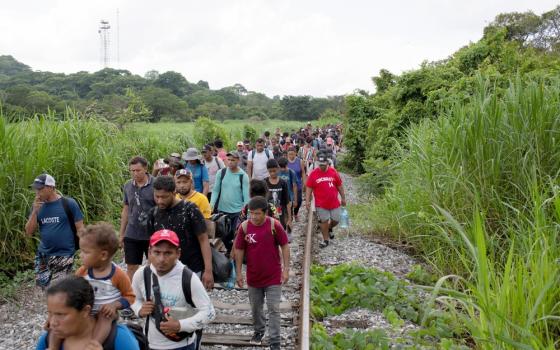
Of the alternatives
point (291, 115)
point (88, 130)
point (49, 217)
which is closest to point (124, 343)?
point (49, 217)

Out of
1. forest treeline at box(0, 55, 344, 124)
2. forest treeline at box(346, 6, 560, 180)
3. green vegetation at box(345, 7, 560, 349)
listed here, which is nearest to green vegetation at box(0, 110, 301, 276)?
forest treeline at box(0, 55, 344, 124)

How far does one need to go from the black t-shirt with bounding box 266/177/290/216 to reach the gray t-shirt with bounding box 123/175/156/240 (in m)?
2.30

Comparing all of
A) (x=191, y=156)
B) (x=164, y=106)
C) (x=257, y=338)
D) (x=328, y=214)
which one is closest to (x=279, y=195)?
(x=191, y=156)

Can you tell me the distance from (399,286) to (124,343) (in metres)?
4.40

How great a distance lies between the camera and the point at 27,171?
677 cm

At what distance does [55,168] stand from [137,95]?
15.9m

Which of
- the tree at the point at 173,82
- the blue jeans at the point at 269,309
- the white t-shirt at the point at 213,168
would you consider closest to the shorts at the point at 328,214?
the white t-shirt at the point at 213,168

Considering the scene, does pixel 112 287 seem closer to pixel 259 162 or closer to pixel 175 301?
pixel 175 301

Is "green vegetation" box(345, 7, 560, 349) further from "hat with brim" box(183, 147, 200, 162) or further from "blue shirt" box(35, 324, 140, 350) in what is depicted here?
"hat with brim" box(183, 147, 200, 162)

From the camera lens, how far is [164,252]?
3168 mm

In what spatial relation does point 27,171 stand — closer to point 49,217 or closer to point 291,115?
point 49,217

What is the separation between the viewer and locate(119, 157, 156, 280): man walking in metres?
5.43

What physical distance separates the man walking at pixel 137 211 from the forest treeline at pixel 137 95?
10.9 ft

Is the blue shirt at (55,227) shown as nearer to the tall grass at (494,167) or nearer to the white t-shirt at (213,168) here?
the tall grass at (494,167)
